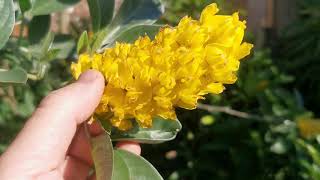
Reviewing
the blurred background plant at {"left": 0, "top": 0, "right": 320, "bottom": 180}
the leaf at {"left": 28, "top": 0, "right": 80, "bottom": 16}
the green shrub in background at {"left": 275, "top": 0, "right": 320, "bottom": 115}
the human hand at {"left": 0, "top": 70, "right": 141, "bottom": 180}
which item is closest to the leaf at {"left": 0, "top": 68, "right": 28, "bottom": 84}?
the human hand at {"left": 0, "top": 70, "right": 141, "bottom": 180}

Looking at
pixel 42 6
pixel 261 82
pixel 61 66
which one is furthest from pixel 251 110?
pixel 42 6

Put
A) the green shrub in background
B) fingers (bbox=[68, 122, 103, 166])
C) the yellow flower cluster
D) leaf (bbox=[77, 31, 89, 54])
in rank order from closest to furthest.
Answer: the yellow flower cluster < leaf (bbox=[77, 31, 89, 54]) < fingers (bbox=[68, 122, 103, 166]) < the green shrub in background

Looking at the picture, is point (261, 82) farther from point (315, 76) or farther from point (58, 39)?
point (58, 39)

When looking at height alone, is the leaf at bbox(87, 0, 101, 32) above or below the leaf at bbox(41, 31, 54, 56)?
above

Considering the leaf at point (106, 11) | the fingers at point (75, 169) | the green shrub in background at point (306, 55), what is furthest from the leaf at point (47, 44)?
the green shrub in background at point (306, 55)

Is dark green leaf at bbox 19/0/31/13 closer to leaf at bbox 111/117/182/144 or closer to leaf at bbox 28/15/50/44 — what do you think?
leaf at bbox 28/15/50/44

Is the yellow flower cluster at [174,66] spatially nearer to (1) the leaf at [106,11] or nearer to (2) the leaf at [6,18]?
(2) the leaf at [6,18]
